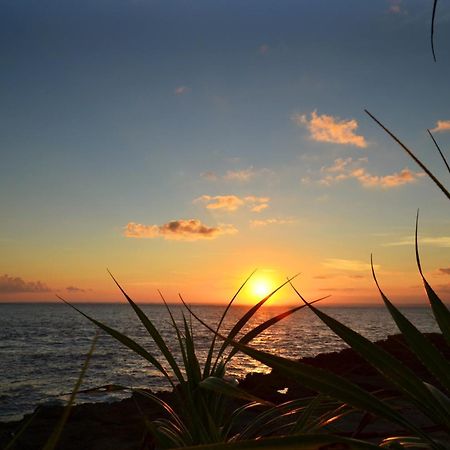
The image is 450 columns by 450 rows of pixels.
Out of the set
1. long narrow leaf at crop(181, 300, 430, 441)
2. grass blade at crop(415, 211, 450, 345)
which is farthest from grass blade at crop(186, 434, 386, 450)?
grass blade at crop(415, 211, 450, 345)

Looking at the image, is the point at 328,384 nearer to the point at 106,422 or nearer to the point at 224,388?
the point at 224,388

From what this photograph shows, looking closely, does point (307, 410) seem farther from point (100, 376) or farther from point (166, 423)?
point (100, 376)

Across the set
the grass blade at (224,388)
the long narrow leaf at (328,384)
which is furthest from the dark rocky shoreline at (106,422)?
the long narrow leaf at (328,384)

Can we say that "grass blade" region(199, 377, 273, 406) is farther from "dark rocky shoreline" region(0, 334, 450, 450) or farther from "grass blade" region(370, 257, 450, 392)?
"dark rocky shoreline" region(0, 334, 450, 450)

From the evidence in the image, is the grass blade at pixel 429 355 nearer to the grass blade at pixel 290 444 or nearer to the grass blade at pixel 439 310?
the grass blade at pixel 439 310

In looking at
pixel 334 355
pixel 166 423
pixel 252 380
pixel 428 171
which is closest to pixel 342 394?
pixel 428 171

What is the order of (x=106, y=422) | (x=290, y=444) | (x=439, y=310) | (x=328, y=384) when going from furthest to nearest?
(x=106, y=422) < (x=439, y=310) < (x=328, y=384) < (x=290, y=444)

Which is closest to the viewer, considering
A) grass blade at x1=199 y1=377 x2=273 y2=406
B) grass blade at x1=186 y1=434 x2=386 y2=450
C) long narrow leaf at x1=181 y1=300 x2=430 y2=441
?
grass blade at x1=186 y1=434 x2=386 y2=450

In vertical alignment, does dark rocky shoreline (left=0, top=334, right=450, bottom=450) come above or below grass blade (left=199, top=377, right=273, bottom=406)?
below

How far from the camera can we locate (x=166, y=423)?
7.55 ft

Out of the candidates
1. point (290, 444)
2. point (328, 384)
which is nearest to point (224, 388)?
point (328, 384)

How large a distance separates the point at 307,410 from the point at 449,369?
0.82 m

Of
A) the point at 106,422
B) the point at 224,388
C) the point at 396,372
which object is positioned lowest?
the point at 106,422

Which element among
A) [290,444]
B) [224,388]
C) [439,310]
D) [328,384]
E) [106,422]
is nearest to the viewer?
[290,444]
